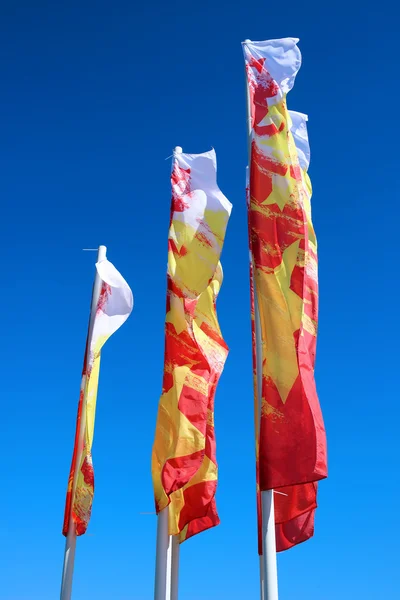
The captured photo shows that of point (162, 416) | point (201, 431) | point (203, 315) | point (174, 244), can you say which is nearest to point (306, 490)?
point (201, 431)

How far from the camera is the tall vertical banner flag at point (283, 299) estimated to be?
1073cm

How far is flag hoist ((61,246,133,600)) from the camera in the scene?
49.1 ft

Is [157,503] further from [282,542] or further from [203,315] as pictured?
[203,315]

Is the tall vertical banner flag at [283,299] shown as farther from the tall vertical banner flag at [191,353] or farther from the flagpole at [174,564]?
the flagpole at [174,564]

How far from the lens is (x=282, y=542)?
12.5 metres

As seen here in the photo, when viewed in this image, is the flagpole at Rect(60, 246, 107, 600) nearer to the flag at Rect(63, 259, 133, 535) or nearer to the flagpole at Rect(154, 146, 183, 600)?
the flag at Rect(63, 259, 133, 535)

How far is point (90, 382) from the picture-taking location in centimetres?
1644

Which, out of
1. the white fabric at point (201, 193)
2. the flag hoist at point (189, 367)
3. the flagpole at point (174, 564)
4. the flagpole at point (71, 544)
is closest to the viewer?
the flag hoist at point (189, 367)

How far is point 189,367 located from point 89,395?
11.7 ft

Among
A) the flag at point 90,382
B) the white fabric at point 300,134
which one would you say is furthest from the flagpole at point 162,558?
the white fabric at point 300,134

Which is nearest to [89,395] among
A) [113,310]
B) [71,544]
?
[113,310]

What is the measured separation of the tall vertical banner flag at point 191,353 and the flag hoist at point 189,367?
0.06ft

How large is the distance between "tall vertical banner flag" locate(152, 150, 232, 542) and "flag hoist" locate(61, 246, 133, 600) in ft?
7.66

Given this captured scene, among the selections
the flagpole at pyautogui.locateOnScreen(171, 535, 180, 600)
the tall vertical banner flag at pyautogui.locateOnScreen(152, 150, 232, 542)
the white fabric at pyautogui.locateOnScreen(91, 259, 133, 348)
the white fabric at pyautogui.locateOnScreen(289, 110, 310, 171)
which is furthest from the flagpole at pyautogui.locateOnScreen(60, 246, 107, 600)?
the white fabric at pyautogui.locateOnScreen(289, 110, 310, 171)
